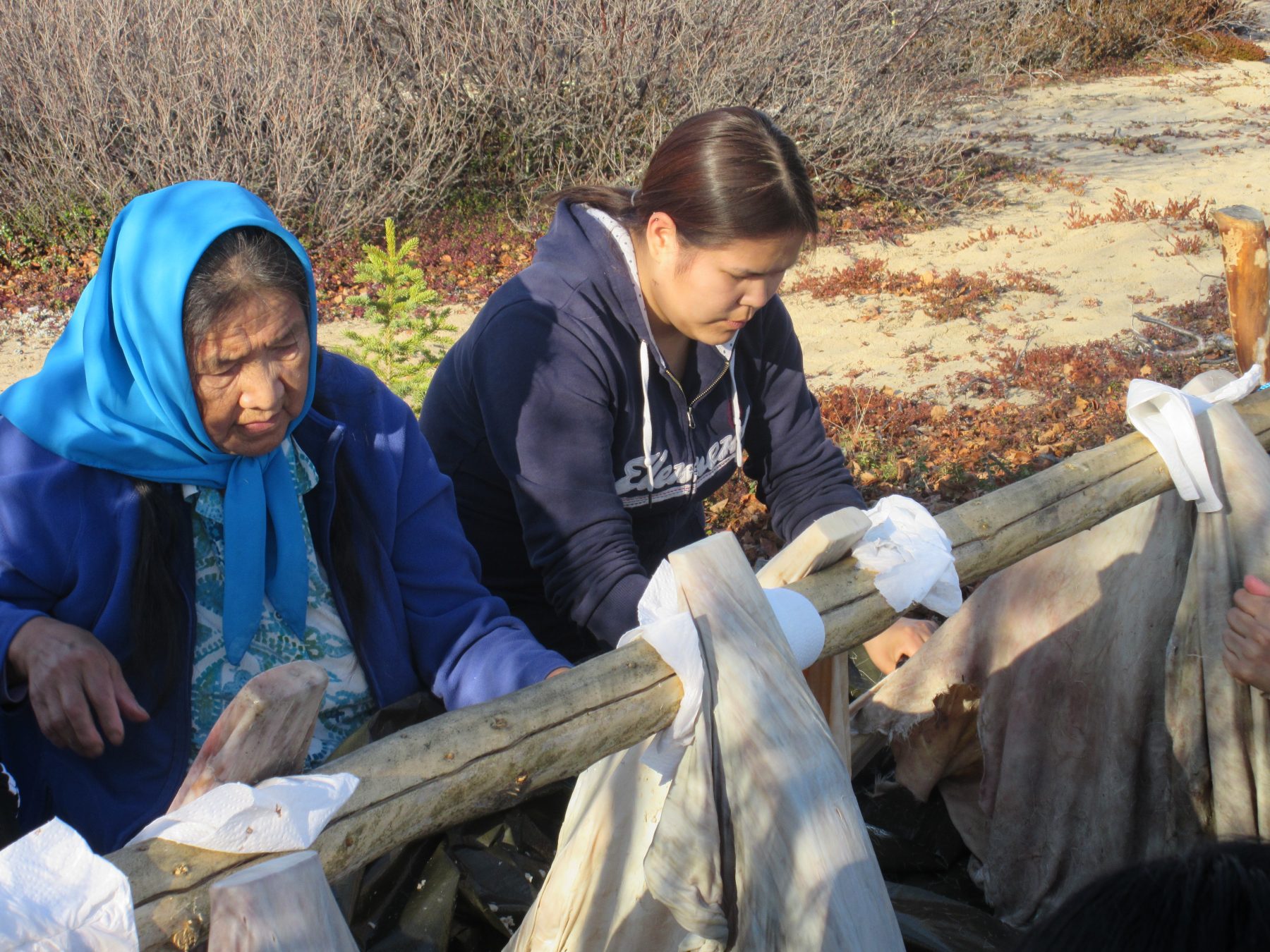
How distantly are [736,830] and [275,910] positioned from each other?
562mm

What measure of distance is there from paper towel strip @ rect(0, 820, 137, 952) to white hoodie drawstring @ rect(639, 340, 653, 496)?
5.41ft

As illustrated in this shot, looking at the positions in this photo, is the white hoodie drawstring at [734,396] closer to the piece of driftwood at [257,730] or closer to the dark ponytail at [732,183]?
the dark ponytail at [732,183]

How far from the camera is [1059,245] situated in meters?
8.85

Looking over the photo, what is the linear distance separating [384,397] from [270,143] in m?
7.23

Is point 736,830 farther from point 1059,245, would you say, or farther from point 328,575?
point 1059,245

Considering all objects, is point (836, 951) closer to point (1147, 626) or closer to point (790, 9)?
point (1147, 626)

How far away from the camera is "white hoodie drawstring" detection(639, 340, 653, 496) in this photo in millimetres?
2461

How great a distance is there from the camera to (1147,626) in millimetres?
2285

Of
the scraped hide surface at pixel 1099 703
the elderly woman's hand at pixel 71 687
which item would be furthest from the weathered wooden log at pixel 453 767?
the scraped hide surface at pixel 1099 703

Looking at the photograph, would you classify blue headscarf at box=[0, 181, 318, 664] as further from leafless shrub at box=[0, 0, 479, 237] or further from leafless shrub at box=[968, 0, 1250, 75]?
leafless shrub at box=[968, 0, 1250, 75]

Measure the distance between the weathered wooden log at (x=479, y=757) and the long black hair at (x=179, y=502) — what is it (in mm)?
814

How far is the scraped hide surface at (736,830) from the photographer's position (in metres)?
1.27

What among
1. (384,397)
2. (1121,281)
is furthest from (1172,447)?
(1121,281)

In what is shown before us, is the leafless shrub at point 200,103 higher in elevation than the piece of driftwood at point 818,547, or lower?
higher
